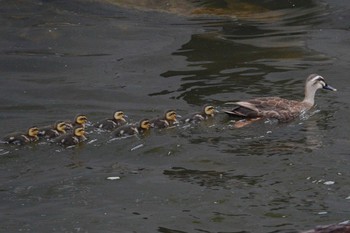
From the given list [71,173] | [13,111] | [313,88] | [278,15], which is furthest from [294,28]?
[71,173]

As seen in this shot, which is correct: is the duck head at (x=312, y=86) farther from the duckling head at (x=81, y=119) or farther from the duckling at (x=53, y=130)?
the duckling at (x=53, y=130)

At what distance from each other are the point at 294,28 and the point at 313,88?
452 cm

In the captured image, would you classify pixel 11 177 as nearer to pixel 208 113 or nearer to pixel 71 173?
pixel 71 173

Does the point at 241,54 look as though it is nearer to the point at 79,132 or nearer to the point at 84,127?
the point at 84,127

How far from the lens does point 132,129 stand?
40.1 ft

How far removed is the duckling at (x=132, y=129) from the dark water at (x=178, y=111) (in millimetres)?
131

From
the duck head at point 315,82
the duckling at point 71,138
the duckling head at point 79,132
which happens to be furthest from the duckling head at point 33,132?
the duck head at point 315,82

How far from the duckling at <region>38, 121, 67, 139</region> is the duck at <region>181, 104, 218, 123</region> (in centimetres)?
145

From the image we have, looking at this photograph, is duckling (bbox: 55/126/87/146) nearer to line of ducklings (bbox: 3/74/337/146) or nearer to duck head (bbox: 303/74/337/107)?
line of ducklings (bbox: 3/74/337/146)

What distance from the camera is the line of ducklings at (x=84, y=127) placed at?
1190 cm

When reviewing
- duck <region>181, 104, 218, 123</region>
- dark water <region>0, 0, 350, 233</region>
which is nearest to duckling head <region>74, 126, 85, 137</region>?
dark water <region>0, 0, 350, 233</region>

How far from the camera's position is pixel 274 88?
14344 millimetres

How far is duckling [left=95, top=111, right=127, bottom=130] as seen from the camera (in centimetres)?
1235

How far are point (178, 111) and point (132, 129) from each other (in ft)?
3.97
